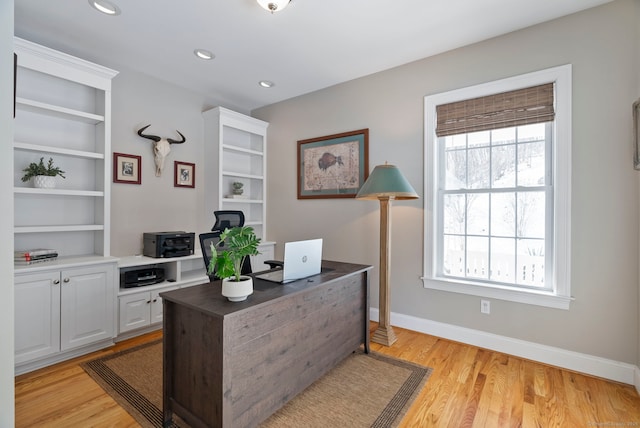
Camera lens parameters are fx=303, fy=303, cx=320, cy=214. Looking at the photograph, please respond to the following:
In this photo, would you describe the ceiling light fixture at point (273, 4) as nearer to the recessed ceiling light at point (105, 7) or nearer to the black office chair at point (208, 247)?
the recessed ceiling light at point (105, 7)

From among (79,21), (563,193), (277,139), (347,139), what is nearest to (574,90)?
(563,193)

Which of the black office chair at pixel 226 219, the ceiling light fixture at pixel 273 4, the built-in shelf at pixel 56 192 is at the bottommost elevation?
the black office chair at pixel 226 219

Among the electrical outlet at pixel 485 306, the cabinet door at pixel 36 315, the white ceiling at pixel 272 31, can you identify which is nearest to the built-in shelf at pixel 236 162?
the white ceiling at pixel 272 31

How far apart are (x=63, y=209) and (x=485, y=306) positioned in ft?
13.1

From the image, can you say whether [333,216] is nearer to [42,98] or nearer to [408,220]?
[408,220]

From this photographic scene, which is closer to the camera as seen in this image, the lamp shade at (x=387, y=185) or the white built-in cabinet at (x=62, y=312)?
the white built-in cabinet at (x=62, y=312)

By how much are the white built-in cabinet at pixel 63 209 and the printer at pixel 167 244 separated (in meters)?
0.41

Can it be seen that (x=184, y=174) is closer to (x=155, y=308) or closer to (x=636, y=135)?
(x=155, y=308)

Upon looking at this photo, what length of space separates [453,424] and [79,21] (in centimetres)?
396

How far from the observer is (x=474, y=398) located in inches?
79.4

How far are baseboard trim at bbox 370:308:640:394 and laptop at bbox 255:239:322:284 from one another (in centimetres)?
149

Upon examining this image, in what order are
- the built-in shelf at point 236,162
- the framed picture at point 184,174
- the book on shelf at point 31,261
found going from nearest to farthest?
the book on shelf at point 31,261
the framed picture at point 184,174
the built-in shelf at point 236,162

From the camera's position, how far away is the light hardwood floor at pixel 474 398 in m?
1.80

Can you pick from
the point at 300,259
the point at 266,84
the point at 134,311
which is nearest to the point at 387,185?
the point at 300,259
